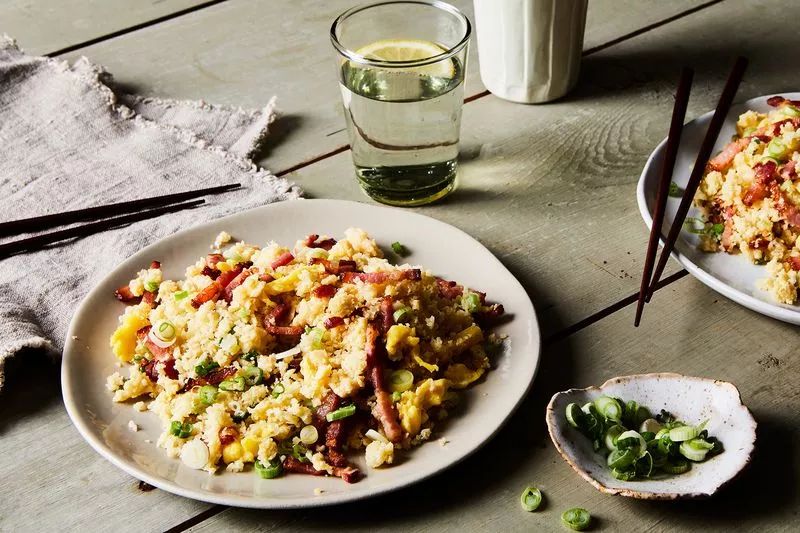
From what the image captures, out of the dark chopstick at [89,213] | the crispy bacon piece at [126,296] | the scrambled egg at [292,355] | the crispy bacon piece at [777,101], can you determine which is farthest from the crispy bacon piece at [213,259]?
the crispy bacon piece at [777,101]

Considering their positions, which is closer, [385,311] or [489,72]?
[385,311]

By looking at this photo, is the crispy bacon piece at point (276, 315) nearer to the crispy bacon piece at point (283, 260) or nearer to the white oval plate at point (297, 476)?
the crispy bacon piece at point (283, 260)

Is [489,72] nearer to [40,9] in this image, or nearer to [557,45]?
[557,45]

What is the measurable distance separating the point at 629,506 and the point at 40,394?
3.00ft

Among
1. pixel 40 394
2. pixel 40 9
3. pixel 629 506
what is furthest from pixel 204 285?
pixel 40 9

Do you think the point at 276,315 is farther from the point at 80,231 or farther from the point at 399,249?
the point at 80,231

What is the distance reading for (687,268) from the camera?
1462mm

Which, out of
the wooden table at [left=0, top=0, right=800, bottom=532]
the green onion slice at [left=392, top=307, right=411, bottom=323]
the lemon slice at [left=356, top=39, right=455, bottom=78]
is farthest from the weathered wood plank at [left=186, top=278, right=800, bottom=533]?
the lemon slice at [left=356, top=39, right=455, bottom=78]

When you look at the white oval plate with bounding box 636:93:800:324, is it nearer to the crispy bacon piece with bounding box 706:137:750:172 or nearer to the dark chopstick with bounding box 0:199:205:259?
the crispy bacon piece with bounding box 706:137:750:172

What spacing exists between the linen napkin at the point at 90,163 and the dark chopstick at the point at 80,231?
0.02 meters

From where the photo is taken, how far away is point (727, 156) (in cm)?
165

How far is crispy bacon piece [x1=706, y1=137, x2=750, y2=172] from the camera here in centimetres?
164

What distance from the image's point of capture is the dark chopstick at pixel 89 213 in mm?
1761

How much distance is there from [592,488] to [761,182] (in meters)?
0.64
